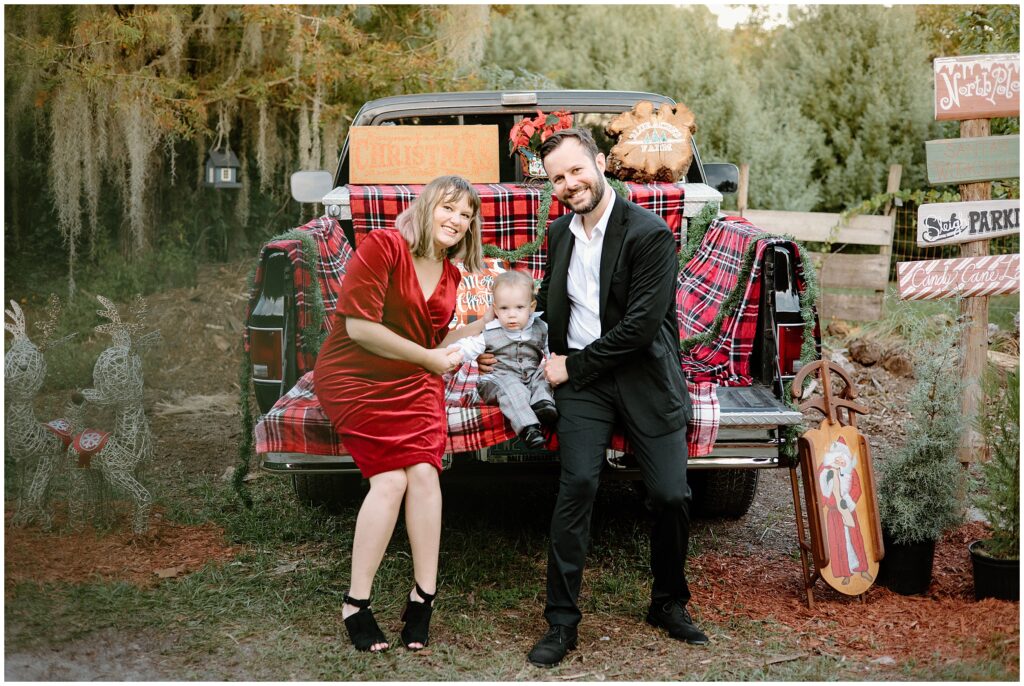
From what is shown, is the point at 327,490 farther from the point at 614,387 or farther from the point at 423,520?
the point at 614,387

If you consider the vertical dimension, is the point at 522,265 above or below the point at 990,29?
below

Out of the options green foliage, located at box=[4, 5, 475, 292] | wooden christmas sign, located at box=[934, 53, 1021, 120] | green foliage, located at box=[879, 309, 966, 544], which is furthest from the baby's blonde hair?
green foliage, located at box=[4, 5, 475, 292]

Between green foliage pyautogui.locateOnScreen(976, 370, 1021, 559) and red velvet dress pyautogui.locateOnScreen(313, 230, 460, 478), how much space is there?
85.4 inches

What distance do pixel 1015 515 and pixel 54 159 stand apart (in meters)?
6.87

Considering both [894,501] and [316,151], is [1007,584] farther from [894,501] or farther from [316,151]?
[316,151]

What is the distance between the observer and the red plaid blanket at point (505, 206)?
14.8 feet

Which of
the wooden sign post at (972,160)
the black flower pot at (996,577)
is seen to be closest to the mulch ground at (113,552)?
the black flower pot at (996,577)

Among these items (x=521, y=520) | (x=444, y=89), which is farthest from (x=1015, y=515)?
(x=444, y=89)

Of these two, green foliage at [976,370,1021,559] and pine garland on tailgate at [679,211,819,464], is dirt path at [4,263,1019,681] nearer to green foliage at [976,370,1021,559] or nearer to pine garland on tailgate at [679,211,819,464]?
green foliage at [976,370,1021,559]

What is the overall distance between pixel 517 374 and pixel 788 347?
1095 mm

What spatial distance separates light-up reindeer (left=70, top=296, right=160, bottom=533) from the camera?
3.96m

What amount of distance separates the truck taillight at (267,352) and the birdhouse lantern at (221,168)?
4.86m

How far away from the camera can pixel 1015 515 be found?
11.4 ft

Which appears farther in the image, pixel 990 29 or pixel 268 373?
pixel 990 29
